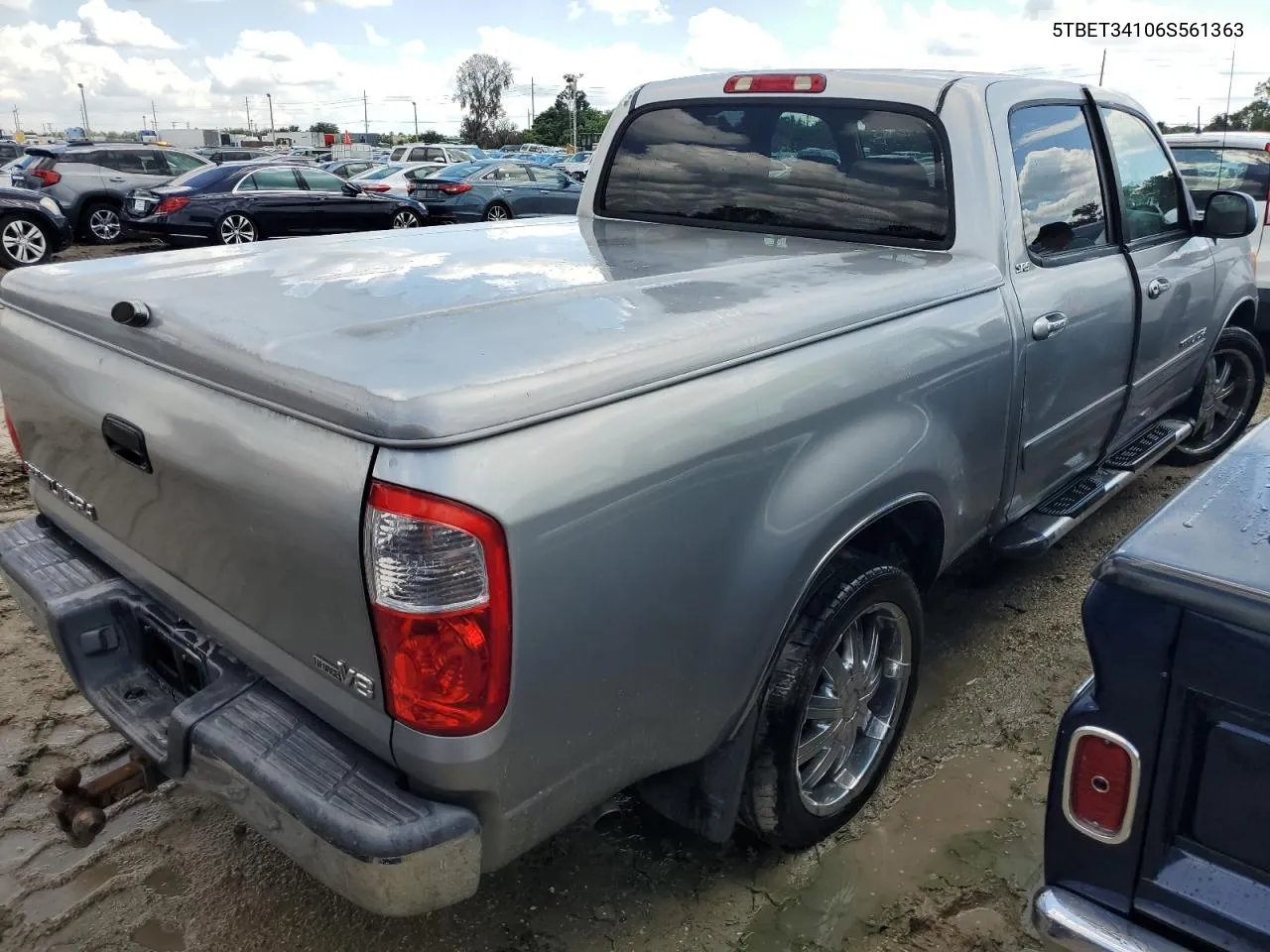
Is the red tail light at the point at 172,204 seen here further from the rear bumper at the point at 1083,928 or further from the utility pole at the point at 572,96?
the utility pole at the point at 572,96

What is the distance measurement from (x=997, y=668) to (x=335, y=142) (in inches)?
3069

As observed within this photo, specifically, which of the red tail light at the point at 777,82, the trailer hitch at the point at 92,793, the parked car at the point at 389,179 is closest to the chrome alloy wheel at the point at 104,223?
the parked car at the point at 389,179

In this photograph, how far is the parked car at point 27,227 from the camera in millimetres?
12180

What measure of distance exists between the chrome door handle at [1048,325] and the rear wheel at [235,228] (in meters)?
13.3

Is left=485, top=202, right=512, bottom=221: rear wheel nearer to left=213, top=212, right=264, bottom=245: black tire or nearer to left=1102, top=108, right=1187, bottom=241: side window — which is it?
left=213, top=212, right=264, bottom=245: black tire

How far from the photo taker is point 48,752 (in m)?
3.02

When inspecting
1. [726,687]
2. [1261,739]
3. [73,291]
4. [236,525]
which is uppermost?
[73,291]

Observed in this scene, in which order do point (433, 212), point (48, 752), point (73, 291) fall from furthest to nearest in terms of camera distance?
1. point (433, 212)
2. point (48, 752)
3. point (73, 291)

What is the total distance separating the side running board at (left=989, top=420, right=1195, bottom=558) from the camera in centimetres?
319

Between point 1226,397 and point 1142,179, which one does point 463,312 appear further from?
point 1226,397

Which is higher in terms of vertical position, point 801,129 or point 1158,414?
point 801,129

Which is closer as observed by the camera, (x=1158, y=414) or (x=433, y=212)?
(x=1158, y=414)

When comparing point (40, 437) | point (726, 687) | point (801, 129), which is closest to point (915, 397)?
point (726, 687)

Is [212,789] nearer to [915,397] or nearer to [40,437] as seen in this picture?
[40,437]
